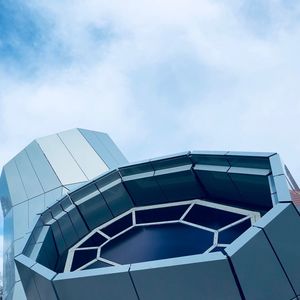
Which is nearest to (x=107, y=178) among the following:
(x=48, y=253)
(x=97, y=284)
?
(x=48, y=253)

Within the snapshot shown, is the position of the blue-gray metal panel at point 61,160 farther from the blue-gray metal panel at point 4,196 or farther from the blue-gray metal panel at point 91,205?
the blue-gray metal panel at point 91,205

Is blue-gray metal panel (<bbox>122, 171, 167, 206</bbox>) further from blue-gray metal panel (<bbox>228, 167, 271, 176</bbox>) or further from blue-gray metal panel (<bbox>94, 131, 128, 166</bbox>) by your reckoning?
blue-gray metal panel (<bbox>94, 131, 128, 166</bbox>)

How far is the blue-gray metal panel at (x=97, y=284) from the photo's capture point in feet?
20.3

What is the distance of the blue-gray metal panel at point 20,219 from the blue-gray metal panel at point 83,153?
4.24 metres

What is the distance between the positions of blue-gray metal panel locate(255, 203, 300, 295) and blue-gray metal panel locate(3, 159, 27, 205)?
55.6ft

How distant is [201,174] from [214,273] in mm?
4968

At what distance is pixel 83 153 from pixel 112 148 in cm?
328

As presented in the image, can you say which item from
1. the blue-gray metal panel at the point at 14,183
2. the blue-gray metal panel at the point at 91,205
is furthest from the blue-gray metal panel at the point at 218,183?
the blue-gray metal panel at the point at 14,183

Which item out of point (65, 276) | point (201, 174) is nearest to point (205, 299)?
point (65, 276)

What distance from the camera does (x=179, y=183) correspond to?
11031 millimetres

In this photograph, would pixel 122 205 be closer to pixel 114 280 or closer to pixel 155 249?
pixel 155 249

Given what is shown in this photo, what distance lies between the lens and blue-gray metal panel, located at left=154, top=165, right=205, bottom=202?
1074cm

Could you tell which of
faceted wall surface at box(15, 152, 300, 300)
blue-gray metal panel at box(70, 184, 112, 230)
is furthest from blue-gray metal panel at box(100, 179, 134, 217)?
blue-gray metal panel at box(70, 184, 112, 230)

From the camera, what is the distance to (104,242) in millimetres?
10555
